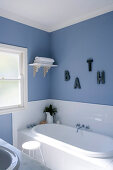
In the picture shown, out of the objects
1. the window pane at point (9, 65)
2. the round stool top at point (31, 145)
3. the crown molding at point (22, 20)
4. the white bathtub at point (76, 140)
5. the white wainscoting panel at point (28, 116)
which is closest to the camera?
the white bathtub at point (76, 140)

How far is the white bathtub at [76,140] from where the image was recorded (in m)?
2.10

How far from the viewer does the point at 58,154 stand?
2209 mm

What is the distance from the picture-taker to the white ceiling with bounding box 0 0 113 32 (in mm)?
2363

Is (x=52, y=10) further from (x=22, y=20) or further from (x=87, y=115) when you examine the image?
(x=87, y=115)

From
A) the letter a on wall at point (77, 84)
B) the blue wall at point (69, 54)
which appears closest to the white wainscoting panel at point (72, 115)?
the blue wall at point (69, 54)

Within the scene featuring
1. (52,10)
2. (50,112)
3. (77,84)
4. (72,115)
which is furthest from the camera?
(50,112)

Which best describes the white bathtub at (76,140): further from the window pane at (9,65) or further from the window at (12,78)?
the window pane at (9,65)

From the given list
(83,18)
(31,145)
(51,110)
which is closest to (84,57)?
(83,18)

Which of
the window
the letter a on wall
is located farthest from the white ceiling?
the letter a on wall

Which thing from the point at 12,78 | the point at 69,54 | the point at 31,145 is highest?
the point at 69,54

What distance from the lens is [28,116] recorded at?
10.3 feet

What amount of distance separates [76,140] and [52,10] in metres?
2.41

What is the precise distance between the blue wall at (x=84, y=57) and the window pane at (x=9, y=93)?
857 mm

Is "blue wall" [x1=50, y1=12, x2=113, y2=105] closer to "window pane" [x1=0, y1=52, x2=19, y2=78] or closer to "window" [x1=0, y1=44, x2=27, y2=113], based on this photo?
"window" [x1=0, y1=44, x2=27, y2=113]
